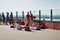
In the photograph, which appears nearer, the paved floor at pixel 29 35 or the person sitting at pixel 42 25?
the paved floor at pixel 29 35

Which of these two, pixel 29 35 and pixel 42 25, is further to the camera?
pixel 42 25

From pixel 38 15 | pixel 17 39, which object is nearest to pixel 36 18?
pixel 38 15

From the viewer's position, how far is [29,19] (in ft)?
92.4

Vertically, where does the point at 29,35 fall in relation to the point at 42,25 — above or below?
below

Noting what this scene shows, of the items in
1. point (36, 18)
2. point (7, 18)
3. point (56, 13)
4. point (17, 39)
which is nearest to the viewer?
point (17, 39)

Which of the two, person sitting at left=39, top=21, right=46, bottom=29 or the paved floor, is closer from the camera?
the paved floor

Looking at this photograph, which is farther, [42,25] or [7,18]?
[7,18]

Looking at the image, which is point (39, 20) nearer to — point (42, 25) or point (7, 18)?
point (42, 25)

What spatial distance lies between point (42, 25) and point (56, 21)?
73.5 inches

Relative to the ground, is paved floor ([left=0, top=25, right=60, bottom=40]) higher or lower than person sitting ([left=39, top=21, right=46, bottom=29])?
lower

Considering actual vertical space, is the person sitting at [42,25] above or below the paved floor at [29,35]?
above

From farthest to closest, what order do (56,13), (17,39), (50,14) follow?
1. (50,14)
2. (56,13)
3. (17,39)

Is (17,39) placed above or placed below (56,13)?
below

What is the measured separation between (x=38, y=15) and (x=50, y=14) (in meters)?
2.68
